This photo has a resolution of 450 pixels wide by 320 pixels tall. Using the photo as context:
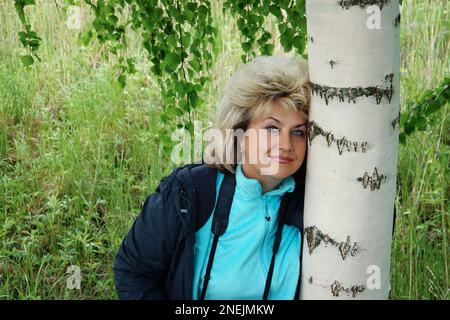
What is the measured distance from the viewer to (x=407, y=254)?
2596 millimetres

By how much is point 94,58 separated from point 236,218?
2854 mm

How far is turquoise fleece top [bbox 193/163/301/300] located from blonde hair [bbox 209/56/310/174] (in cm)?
12

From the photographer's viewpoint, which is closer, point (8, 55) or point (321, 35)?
point (321, 35)

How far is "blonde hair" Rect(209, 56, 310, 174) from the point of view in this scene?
153 cm

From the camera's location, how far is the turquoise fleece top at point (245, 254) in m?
1.57

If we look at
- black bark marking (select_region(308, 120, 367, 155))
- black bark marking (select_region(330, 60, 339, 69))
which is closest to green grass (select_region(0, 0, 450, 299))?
black bark marking (select_region(308, 120, 367, 155))

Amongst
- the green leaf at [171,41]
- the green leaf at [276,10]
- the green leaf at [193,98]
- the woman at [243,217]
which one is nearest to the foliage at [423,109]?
the woman at [243,217]

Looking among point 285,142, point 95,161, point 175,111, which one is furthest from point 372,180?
point 95,161

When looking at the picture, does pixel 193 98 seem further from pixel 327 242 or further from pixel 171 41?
pixel 327 242

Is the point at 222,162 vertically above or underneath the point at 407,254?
above

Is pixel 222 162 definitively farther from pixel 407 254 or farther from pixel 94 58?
pixel 94 58

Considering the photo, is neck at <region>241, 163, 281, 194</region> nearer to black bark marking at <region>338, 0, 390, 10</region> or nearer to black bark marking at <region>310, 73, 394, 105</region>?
black bark marking at <region>310, 73, 394, 105</region>
